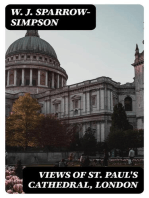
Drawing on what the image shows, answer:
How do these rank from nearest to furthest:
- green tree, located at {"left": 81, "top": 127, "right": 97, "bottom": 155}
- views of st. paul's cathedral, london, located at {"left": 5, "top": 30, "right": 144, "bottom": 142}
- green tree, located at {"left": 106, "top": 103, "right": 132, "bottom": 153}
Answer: green tree, located at {"left": 106, "top": 103, "right": 132, "bottom": 153} → green tree, located at {"left": 81, "top": 127, "right": 97, "bottom": 155} → views of st. paul's cathedral, london, located at {"left": 5, "top": 30, "right": 144, "bottom": 142}

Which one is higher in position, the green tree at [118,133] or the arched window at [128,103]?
the arched window at [128,103]

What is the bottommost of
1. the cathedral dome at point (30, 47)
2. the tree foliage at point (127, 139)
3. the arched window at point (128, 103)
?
the tree foliage at point (127, 139)

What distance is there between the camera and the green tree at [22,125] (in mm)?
35506

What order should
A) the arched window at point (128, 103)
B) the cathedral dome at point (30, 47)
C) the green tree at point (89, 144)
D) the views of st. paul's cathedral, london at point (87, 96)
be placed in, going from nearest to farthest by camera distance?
the green tree at point (89, 144), the views of st. paul's cathedral, london at point (87, 96), the arched window at point (128, 103), the cathedral dome at point (30, 47)

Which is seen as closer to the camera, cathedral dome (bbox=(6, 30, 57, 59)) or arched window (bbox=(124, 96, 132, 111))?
arched window (bbox=(124, 96, 132, 111))

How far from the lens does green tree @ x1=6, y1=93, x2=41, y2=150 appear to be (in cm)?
3551

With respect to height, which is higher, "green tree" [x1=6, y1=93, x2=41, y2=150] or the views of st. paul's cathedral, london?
the views of st. paul's cathedral, london

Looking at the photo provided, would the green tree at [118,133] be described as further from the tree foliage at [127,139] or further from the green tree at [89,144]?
the green tree at [89,144]

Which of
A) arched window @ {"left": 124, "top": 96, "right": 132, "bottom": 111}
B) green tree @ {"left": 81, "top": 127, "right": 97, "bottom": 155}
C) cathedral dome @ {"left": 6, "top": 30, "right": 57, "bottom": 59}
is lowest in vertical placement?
green tree @ {"left": 81, "top": 127, "right": 97, "bottom": 155}

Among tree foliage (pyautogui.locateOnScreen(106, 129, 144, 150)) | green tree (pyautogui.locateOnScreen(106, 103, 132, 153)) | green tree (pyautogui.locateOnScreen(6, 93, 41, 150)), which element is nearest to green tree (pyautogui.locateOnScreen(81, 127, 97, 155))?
green tree (pyautogui.locateOnScreen(106, 103, 132, 153))

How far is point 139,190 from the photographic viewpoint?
30.5 ft

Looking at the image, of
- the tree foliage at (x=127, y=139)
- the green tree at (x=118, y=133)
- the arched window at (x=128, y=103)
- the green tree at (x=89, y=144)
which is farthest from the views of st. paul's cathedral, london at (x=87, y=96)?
the tree foliage at (x=127, y=139)

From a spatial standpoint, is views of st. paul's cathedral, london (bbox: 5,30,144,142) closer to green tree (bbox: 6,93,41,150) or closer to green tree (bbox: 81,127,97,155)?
green tree (bbox: 81,127,97,155)

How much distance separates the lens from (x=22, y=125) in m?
36.7
